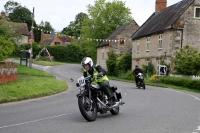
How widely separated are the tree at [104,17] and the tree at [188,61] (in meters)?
36.8

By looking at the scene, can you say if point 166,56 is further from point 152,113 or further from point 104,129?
point 104,129

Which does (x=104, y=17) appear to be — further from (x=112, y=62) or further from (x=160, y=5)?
(x=160, y=5)

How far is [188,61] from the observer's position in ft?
104

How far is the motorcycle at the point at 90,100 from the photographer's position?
30.0ft

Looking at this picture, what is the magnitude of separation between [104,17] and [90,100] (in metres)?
60.7

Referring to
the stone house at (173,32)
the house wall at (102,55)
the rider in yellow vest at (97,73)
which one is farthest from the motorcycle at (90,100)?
the house wall at (102,55)

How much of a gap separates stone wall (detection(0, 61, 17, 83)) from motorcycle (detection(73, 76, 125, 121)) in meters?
10.0

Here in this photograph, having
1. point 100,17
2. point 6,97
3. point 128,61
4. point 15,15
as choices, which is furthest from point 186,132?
point 15,15

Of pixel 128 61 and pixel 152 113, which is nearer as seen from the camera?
pixel 152 113

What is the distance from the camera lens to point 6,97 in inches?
587

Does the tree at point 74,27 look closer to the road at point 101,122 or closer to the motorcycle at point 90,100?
the road at point 101,122

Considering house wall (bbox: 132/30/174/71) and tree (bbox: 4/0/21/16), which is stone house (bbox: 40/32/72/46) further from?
house wall (bbox: 132/30/174/71)

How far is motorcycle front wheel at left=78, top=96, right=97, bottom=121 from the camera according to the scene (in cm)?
907

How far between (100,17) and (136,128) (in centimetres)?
6196
